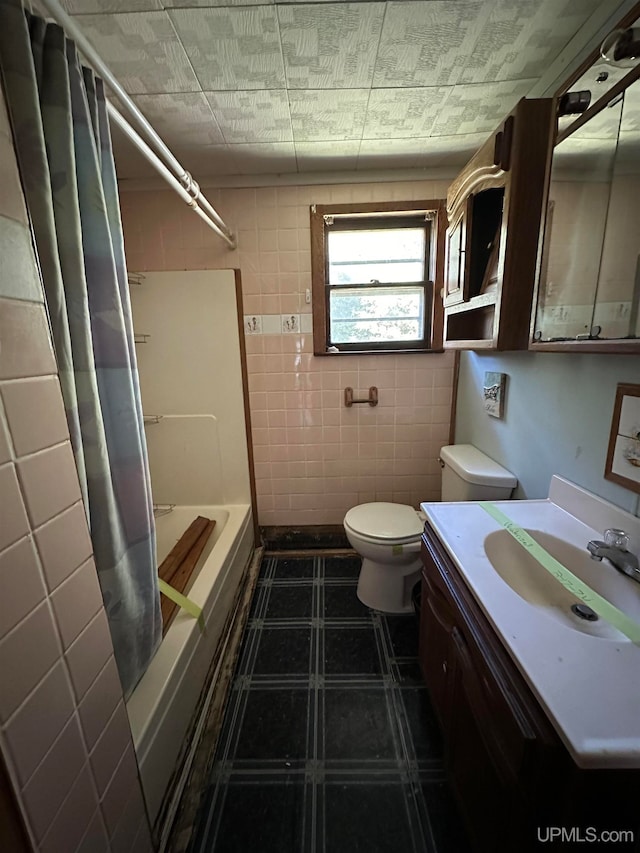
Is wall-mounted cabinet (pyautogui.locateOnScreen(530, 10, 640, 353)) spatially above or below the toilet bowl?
above

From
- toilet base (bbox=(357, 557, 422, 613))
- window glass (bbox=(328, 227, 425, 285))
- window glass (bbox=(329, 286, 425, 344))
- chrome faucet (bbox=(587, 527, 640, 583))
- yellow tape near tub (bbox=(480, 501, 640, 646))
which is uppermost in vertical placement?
window glass (bbox=(328, 227, 425, 285))

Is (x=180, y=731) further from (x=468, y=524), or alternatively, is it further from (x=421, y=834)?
(x=468, y=524)

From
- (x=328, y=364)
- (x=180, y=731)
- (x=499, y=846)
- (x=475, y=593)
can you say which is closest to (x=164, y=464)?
(x=328, y=364)

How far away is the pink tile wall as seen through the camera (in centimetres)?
180

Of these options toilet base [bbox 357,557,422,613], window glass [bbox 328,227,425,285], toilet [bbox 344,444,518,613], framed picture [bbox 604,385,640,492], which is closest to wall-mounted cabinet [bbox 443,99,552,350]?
framed picture [bbox 604,385,640,492]

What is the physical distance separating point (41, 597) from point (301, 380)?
1592 mm

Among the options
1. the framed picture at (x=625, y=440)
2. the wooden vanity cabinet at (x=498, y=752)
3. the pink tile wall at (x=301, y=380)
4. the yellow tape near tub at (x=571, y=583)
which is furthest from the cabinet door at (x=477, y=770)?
the pink tile wall at (x=301, y=380)

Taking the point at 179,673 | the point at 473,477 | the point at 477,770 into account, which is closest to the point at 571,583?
the point at 477,770

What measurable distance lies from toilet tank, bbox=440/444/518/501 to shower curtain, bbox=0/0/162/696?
126cm

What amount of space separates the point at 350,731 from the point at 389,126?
2.35 m

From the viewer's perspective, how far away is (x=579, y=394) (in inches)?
41.0

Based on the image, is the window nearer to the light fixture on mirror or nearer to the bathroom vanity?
the light fixture on mirror

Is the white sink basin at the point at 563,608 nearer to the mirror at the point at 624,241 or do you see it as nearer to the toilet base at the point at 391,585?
the mirror at the point at 624,241

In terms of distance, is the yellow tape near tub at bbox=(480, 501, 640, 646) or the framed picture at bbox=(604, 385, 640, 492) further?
the framed picture at bbox=(604, 385, 640, 492)
